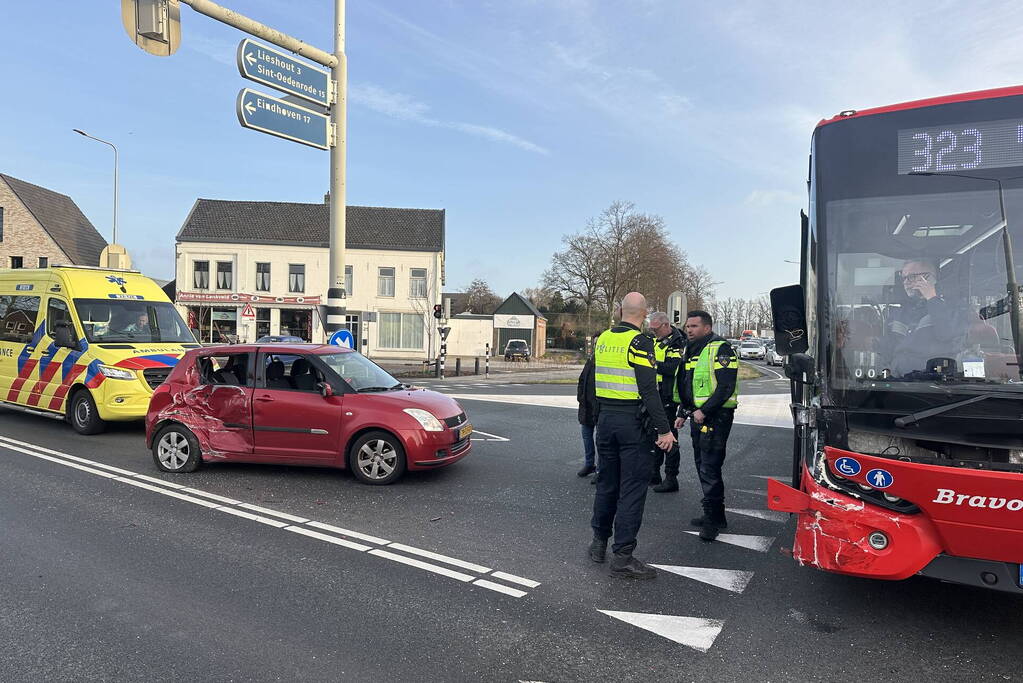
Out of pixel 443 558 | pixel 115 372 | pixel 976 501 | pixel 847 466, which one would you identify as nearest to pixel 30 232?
pixel 115 372

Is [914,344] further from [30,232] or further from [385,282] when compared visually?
[30,232]

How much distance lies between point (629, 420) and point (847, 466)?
1.43 metres

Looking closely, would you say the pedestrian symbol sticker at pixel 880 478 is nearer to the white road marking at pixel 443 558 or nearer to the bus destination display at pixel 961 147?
the bus destination display at pixel 961 147

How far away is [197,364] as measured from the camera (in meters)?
7.85

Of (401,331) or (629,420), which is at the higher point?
(401,331)

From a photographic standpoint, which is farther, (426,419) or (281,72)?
(281,72)

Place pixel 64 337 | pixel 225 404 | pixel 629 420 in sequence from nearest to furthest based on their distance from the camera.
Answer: pixel 629 420 → pixel 225 404 → pixel 64 337

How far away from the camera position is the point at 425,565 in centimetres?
484

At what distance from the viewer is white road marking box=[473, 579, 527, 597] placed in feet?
14.3

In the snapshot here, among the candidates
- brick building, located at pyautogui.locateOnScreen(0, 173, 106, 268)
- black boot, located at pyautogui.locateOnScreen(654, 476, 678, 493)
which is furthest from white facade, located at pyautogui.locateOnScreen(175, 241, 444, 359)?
black boot, located at pyautogui.locateOnScreen(654, 476, 678, 493)

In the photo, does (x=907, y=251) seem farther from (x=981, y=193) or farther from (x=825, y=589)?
(x=825, y=589)

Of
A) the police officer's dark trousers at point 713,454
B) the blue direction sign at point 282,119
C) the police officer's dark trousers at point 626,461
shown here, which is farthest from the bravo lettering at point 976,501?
the blue direction sign at point 282,119

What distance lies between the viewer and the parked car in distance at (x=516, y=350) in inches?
1694

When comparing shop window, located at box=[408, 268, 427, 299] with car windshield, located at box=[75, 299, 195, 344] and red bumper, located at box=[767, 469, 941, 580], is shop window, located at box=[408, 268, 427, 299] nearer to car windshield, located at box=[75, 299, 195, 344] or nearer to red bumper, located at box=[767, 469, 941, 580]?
car windshield, located at box=[75, 299, 195, 344]
